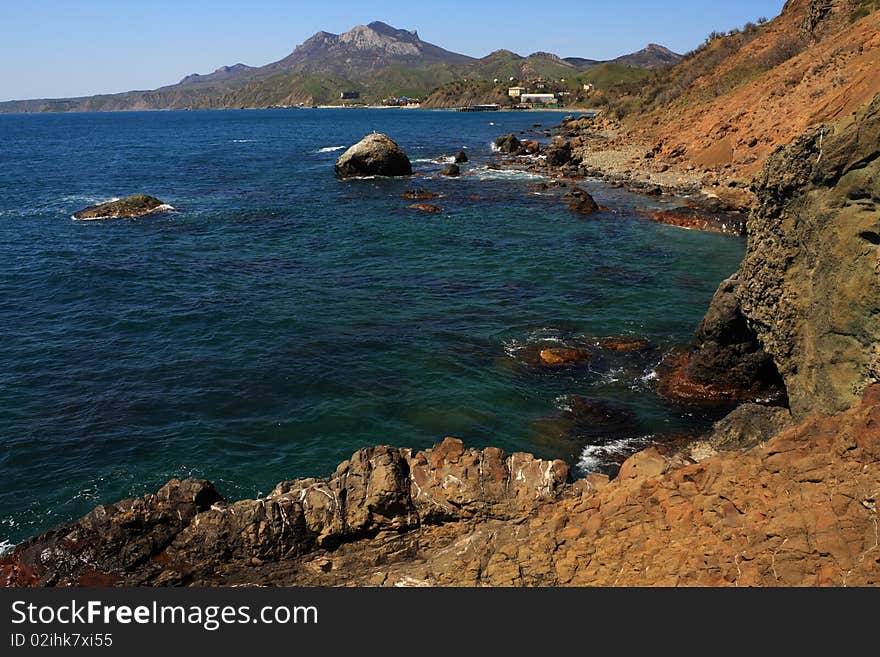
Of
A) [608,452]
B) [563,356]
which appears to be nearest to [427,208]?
[563,356]

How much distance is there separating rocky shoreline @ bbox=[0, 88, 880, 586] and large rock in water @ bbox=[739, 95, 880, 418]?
1.9 inches

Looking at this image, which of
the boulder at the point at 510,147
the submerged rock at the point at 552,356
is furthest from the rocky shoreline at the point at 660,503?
the boulder at the point at 510,147

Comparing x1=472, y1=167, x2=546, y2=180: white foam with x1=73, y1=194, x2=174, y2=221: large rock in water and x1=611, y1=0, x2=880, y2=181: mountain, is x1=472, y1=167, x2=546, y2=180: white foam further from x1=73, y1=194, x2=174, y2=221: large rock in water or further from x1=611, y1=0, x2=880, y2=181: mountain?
x1=73, y1=194, x2=174, y2=221: large rock in water

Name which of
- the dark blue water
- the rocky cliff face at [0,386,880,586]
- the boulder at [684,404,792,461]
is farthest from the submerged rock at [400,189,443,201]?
the rocky cliff face at [0,386,880,586]

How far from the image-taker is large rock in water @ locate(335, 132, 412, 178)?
6844 cm

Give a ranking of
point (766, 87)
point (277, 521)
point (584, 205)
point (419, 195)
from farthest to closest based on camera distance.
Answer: point (766, 87), point (419, 195), point (584, 205), point (277, 521)

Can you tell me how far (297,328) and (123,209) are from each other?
33.6 m

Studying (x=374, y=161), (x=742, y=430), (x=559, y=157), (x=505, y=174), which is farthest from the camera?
(x=559, y=157)

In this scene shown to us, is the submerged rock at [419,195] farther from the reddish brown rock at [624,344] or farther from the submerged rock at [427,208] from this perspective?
the reddish brown rock at [624,344]

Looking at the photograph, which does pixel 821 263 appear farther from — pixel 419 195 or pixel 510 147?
pixel 510 147

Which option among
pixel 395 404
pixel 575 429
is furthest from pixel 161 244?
pixel 575 429

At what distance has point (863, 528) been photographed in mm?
8484

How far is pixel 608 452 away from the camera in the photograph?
17844 millimetres

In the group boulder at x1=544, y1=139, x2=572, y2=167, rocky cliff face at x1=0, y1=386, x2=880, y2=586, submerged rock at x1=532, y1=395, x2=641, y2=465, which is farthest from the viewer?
boulder at x1=544, y1=139, x2=572, y2=167
